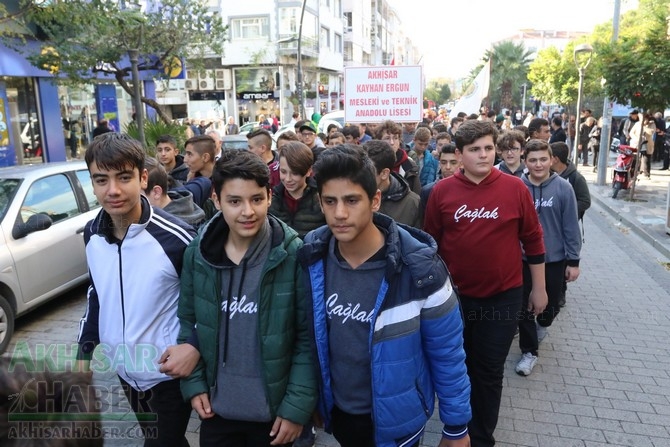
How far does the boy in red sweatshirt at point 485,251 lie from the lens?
10.6ft

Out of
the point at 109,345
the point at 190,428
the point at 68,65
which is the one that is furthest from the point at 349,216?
the point at 68,65

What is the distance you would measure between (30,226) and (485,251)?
14.1 ft

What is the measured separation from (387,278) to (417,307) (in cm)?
17

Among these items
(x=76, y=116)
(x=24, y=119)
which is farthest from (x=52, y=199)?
(x=76, y=116)

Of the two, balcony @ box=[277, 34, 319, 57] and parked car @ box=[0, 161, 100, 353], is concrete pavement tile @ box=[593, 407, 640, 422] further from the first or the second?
balcony @ box=[277, 34, 319, 57]

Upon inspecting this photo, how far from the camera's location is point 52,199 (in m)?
5.94

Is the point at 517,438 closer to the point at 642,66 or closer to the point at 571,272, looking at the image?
the point at 571,272

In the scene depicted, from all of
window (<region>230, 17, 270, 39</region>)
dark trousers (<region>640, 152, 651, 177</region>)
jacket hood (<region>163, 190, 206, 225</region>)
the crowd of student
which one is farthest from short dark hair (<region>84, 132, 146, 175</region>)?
window (<region>230, 17, 270, 39</region>)

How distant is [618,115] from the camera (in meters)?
31.2

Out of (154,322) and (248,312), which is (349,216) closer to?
(248,312)

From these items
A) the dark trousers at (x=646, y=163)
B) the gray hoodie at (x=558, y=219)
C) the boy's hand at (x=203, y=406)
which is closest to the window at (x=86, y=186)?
the boy's hand at (x=203, y=406)

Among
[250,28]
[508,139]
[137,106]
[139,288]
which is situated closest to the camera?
[139,288]

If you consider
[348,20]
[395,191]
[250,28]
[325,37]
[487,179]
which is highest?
[348,20]

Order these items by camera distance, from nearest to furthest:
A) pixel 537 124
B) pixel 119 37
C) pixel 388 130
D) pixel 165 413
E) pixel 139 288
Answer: pixel 139 288 → pixel 165 413 → pixel 388 130 → pixel 537 124 → pixel 119 37
